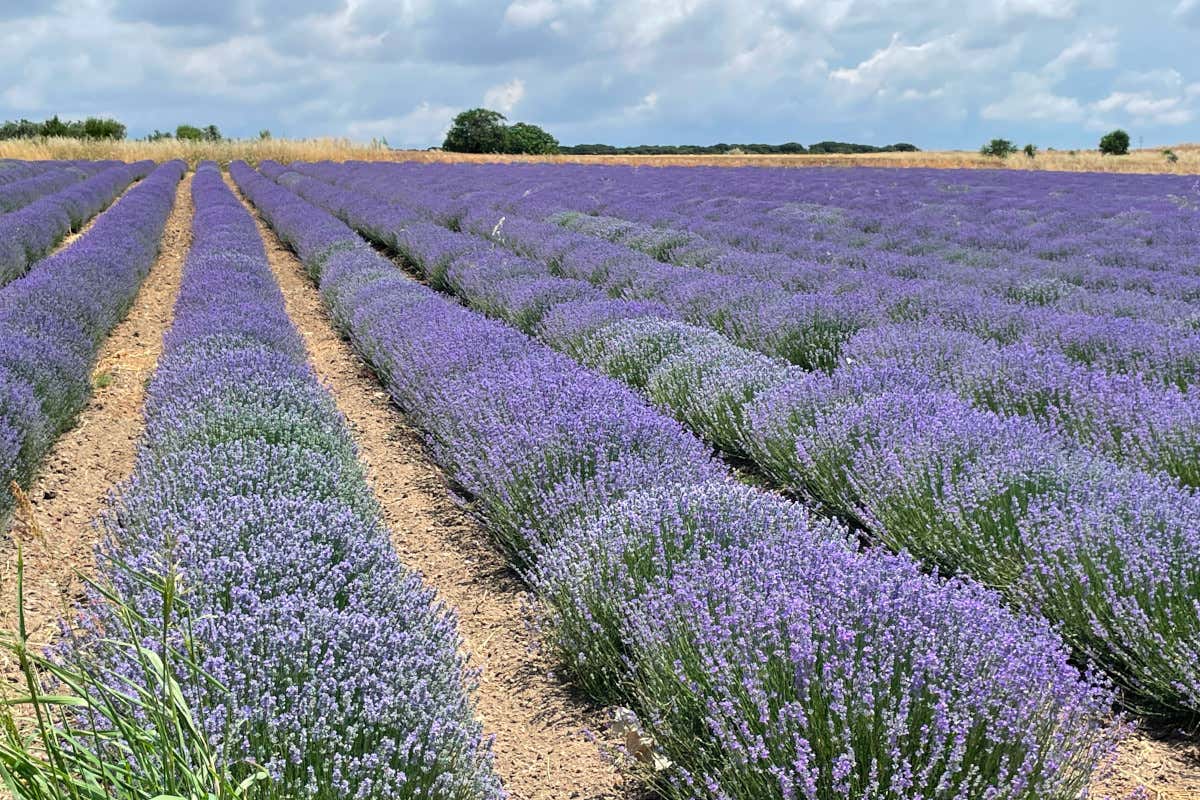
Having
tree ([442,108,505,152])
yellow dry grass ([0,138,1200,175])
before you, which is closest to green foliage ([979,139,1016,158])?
yellow dry grass ([0,138,1200,175])

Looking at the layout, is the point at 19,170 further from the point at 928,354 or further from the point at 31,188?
the point at 928,354

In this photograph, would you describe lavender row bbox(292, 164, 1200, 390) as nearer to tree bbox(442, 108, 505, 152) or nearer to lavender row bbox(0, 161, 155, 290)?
lavender row bbox(0, 161, 155, 290)

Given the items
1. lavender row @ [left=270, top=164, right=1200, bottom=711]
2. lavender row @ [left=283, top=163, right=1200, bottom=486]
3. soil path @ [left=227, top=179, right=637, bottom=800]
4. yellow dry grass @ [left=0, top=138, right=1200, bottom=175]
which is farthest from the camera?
→ yellow dry grass @ [left=0, top=138, right=1200, bottom=175]

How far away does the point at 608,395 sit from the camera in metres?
4.16

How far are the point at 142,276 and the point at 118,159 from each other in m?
28.5

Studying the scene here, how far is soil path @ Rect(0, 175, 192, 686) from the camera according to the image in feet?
11.4

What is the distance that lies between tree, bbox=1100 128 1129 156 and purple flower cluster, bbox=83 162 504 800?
4595 centimetres

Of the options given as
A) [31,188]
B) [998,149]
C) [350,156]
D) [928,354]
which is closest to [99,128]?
[350,156]

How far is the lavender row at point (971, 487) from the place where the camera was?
9.04 feet

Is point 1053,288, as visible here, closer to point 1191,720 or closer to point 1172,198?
point 1191,720

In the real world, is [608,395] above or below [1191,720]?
above

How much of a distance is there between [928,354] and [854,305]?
48.1 inches

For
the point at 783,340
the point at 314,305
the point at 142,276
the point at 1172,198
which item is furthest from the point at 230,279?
the point at 1172,198

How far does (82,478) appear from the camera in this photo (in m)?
4.93
